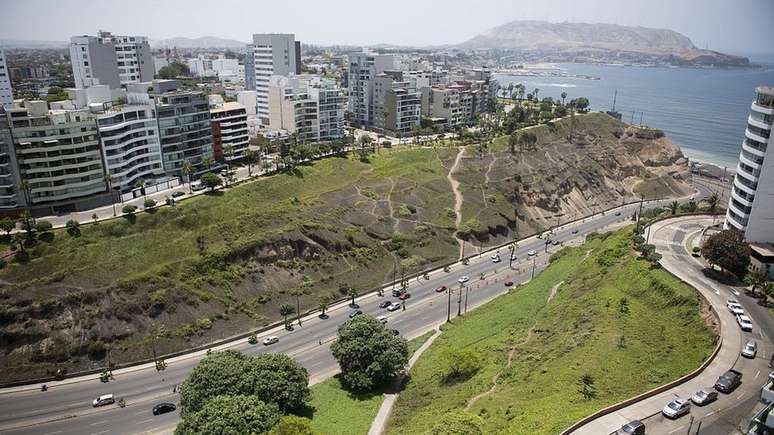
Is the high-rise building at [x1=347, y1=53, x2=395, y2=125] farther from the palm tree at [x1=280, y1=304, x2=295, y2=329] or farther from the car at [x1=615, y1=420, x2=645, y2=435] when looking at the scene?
the car at [x1=615, y1=420, x2=645, y2=435]

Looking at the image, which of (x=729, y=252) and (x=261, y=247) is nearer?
(x=729, y=252)

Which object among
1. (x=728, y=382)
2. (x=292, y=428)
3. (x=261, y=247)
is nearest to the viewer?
(x=728, y=382)

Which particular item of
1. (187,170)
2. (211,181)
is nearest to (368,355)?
(211,181)

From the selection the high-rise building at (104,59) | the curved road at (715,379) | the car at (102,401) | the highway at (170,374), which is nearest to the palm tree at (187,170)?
the highway at (170,374)

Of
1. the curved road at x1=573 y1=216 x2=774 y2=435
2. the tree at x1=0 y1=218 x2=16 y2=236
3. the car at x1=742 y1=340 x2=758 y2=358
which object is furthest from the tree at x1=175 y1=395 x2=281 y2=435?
the tree at x1=0 y1=218 x2=16 y2=236

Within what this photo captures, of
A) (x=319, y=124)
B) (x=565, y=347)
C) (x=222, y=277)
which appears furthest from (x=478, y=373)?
(x=319, y=124)

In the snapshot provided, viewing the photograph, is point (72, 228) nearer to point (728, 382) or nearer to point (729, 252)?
point (728, 382)

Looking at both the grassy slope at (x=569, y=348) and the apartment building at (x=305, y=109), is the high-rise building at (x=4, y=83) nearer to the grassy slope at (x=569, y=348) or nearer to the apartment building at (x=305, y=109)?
the apartment building at (x=305, y=109)
